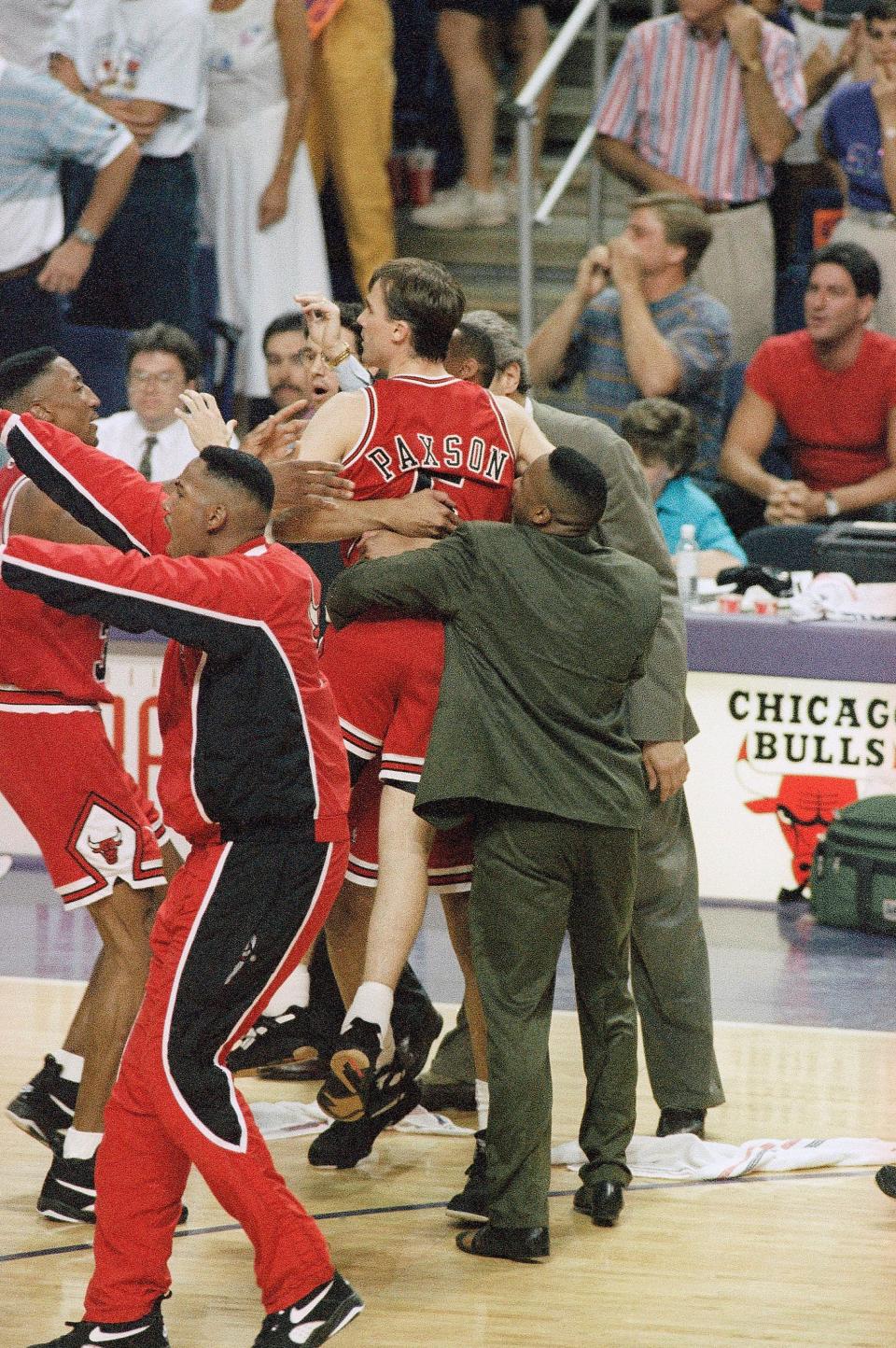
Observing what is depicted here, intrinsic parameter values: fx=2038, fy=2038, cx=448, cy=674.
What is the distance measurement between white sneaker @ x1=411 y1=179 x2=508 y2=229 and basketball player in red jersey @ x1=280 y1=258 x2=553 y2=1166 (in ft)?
18.3

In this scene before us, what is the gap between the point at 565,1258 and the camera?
3947mm

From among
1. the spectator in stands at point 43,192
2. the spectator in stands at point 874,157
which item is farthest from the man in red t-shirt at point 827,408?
the spectator in stands at point 43,192

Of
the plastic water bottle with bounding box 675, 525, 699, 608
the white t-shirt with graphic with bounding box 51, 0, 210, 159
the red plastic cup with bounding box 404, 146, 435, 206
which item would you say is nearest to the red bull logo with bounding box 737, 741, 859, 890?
the plastic water bottle with bounding box 675, 525, 699, 608

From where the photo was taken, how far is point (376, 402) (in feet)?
13.6

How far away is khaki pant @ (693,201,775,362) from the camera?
336 inches

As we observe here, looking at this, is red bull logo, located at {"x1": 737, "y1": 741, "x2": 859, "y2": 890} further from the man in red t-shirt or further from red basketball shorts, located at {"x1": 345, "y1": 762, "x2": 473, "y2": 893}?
red basketball shorts, located at {"x1": 345, "y1": 762, "x2": 473, "y2": 893}

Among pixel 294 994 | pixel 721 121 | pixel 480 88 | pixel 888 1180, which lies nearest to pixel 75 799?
pixel 294 994

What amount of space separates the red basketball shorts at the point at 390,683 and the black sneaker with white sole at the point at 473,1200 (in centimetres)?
80

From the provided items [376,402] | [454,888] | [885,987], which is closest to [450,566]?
[376,402]

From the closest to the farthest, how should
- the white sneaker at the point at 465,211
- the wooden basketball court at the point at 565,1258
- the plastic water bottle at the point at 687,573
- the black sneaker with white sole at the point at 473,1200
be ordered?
the wooden basketball court at the point at 565,1258 < the black sneaker with white sole at the point at 473,1200 < the plastic water bottle at the point at 687,573 < the white sneaker at the point at 465,211

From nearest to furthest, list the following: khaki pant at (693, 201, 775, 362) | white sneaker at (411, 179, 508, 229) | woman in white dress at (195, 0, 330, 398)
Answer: woman in white dress at (195, 0, 330, 398) → khaki pant at (693, 201, 775, 362) → white sneaker at (411, 179, 508, 229)

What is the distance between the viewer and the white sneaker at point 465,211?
9594 mm

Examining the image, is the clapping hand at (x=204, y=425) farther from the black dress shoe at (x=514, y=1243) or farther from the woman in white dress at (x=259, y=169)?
the woman in white dress at (x=259, y=169)

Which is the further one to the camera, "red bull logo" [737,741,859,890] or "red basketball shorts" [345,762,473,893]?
"red bull logo" [737,741,859,890]
